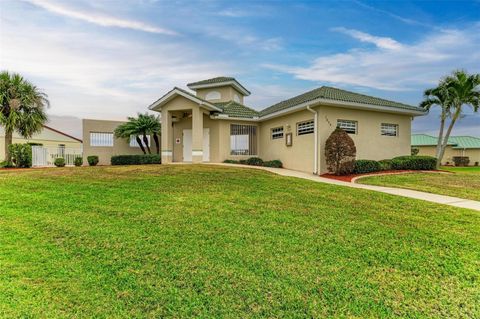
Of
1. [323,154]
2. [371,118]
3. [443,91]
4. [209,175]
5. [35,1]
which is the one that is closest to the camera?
[35,1]

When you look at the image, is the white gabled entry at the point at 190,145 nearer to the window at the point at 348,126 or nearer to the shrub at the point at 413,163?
the window at the point at 348,126

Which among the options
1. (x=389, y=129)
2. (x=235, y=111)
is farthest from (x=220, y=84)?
(x=389, y=129)

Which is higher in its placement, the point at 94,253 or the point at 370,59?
the point at 370,59

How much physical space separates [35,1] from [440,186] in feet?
49.5

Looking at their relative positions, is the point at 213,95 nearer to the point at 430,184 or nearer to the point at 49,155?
the point at 49,155

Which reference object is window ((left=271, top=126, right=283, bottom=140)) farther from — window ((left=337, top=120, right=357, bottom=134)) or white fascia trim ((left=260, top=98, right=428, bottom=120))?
window ((left=337, top=120, right=357, bottom=134))

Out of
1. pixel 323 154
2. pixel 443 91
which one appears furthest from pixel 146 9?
pixel 443 91

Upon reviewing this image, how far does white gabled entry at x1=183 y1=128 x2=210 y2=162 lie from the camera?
18.9 m

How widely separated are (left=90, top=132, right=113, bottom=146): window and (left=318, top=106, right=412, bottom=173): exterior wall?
17262 mm

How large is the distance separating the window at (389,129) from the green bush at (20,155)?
22.0 metres

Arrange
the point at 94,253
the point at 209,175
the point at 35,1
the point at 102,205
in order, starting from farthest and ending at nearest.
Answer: the point at 209,175 < the point at 35,1 < the point at 102,205 < the point at 94,253

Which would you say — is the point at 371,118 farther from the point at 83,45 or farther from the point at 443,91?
the point at 83,45

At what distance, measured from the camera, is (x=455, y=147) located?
38000mm

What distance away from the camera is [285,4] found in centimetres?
1061
